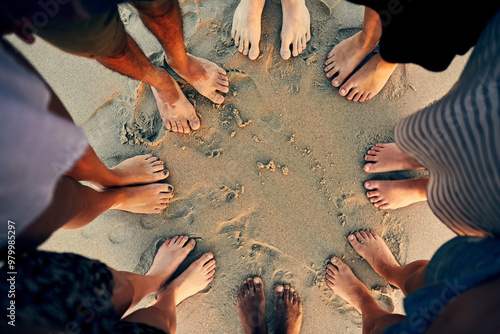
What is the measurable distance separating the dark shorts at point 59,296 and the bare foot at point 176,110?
3.53 ft

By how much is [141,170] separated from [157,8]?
42.6 inches

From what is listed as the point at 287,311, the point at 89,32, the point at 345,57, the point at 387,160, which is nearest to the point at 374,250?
the point at 387,160

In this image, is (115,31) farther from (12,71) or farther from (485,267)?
(485,267)

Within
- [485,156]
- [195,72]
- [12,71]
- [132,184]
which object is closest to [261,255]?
[132,184]

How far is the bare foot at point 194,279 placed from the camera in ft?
6.59

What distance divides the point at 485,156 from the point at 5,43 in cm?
158

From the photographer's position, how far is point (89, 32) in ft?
3.72

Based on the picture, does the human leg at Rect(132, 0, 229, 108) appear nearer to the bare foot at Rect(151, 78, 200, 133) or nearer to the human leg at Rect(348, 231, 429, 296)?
the bare foot at Rect(151, 78, 200, 133)

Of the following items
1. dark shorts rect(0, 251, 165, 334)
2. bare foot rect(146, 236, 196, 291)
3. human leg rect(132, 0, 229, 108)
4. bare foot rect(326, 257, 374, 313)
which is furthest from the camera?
bare foot rect(146, 236, 196, 291)

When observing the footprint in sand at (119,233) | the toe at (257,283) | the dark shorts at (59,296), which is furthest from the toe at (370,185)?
the footprint in sand at (119,233)

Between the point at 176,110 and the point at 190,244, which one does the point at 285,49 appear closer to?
the point at 176,110

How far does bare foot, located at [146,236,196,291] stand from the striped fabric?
5.00 feet

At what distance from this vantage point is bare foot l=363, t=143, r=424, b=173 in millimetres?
1998

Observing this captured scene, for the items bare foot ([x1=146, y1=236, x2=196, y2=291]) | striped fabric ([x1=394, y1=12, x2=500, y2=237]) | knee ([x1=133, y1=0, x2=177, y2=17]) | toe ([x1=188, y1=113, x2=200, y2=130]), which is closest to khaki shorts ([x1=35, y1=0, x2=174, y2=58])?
knee ([x1=133, y1=0, x2=177, y2=17])
